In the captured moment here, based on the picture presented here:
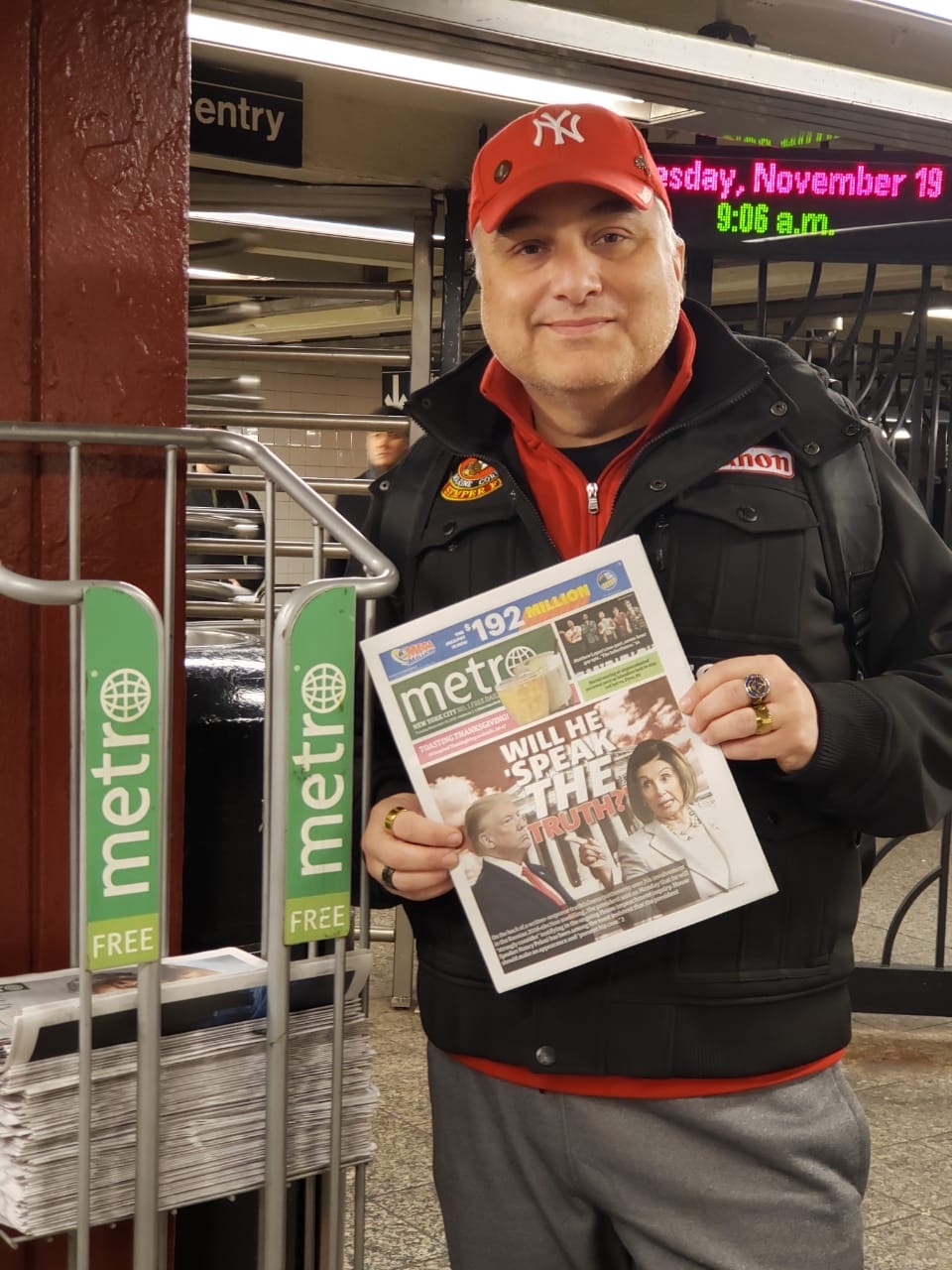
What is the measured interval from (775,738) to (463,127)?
4.28 metres

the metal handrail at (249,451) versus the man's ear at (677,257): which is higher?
the man's ear at (677,257)

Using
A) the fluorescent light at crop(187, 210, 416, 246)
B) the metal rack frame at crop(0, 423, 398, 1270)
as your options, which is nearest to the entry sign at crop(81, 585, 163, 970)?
the metal rack frame at crop(0, 423, 398, 1270)

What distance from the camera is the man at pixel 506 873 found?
4.85ft

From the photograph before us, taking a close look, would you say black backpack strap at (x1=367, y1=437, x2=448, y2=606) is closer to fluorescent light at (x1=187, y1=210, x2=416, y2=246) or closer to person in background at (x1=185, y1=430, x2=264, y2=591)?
person in background at (x1=185, y1=430, x2=264, y2=591)

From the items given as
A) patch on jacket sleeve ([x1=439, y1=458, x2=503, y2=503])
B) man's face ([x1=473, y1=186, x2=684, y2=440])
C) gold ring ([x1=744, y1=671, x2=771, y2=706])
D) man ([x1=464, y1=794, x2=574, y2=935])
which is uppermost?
man's face ([x1=473, y1=186, x2=684, y2=440])

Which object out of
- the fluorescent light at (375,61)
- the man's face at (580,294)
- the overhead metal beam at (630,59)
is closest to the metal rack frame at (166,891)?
the man's face at (580,294)

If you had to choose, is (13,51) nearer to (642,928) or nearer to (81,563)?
(81,563)

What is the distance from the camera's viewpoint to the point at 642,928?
1460 mm

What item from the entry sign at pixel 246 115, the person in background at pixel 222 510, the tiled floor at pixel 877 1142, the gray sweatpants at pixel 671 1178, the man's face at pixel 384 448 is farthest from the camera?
the man's face at pixel 384 448

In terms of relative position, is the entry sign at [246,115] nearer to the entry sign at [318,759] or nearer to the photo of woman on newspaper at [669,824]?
the entry sign at [318,759]

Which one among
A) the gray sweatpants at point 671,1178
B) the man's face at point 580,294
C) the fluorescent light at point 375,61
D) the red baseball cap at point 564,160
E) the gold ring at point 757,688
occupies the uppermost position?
the fluorescent light at point 375,61

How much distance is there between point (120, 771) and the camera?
1.35 metres

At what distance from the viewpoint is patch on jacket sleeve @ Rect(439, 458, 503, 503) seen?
1.63 m

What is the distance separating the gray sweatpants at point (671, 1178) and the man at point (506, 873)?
0.24 meters
